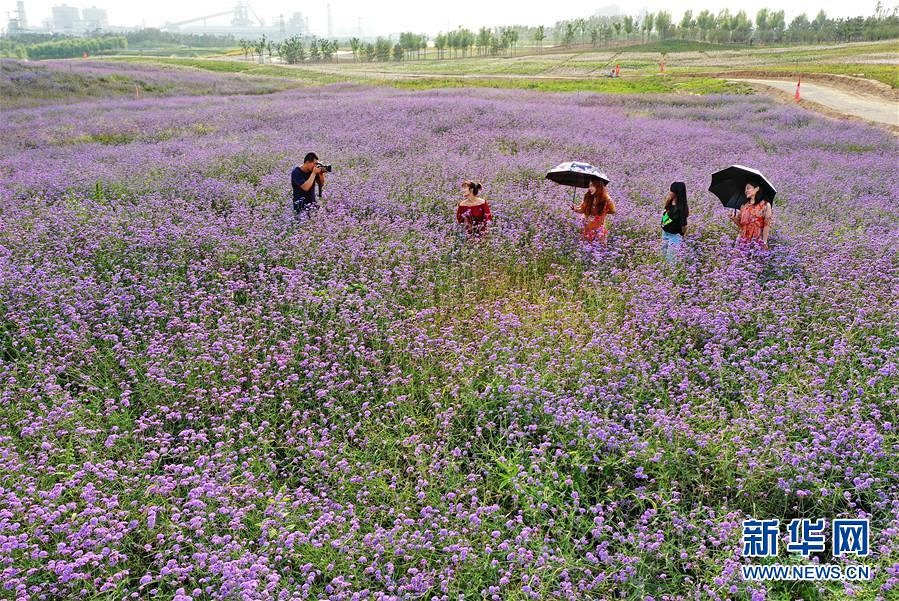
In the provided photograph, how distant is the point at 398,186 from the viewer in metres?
10.6

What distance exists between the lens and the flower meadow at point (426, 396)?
11.4 feet

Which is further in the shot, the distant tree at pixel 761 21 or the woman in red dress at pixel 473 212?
the distant tree at pixel 761 21

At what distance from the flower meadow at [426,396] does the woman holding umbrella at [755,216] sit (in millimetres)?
318

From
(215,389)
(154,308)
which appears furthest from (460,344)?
(154,308)

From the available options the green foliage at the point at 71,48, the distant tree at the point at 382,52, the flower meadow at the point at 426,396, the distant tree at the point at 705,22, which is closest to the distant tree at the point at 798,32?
the distant tree at the point at 705,22

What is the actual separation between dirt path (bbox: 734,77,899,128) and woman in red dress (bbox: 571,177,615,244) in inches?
684

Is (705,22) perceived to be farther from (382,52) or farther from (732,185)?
(732,185)

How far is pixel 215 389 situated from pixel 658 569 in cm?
353

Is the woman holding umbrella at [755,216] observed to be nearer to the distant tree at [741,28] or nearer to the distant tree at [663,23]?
the distant tree at [741,28]

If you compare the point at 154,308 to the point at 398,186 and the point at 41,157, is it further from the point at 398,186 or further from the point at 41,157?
the point at 41,157

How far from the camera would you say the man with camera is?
29.6 ft

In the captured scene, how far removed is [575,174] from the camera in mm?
8969

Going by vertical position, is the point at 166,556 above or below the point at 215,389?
below

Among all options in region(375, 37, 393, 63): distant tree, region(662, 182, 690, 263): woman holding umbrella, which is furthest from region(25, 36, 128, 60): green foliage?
region(662, 182, 690, 263): woman holding umbrella
